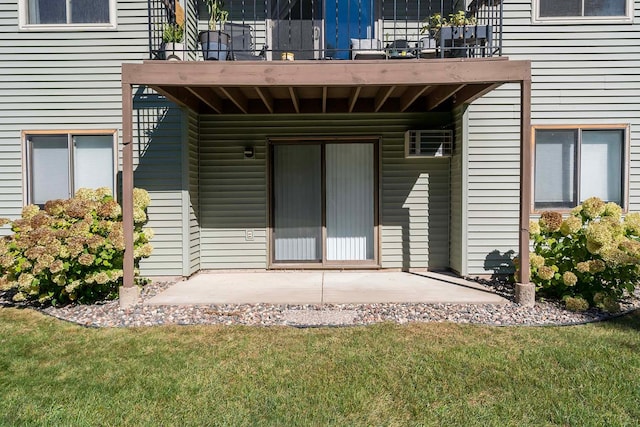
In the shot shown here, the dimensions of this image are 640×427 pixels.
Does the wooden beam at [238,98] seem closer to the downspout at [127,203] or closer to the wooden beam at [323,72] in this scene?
the wooden beam at [323,72]

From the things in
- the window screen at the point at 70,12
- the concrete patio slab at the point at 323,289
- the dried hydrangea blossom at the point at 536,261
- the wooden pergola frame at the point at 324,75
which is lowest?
the concrete patio slab at the point at 323,289

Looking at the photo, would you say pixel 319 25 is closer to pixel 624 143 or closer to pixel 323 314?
pixel 323 314

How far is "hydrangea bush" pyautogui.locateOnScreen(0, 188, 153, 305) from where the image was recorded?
4.73 metres

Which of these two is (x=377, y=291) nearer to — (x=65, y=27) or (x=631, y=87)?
(x=631, y=87)

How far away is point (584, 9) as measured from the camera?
614 cm

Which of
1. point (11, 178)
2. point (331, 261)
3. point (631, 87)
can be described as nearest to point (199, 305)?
point (331, 261)

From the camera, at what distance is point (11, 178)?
20.3ft

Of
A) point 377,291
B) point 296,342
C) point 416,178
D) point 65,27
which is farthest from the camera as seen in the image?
point 416,178

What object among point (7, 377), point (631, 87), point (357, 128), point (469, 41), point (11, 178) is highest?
point (469, 41)

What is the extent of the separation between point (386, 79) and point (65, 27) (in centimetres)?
454

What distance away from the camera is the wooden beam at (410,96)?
214 inches

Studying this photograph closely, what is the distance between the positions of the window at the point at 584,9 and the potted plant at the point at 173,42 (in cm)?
486

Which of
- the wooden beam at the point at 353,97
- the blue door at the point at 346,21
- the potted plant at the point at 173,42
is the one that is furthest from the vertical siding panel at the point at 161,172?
the blue door at the point at 346,21

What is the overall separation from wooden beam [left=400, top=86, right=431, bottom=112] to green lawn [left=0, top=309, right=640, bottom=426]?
2.85 meters
